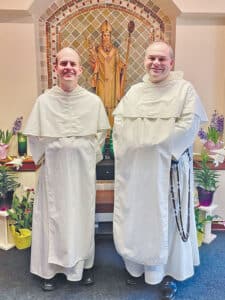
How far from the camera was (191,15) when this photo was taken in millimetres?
2898

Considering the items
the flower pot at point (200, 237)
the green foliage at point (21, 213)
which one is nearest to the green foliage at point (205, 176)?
the flower pot at point (200, 237)

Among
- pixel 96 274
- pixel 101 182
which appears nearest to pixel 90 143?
pixel 101 182

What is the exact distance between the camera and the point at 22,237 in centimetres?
287

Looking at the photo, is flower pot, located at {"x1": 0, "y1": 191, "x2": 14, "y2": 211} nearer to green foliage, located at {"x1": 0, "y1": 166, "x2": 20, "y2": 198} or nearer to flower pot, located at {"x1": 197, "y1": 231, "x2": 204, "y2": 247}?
green foliage, located at {"x1": 0, "y1": 166, "x2": 20, "y2": 198}

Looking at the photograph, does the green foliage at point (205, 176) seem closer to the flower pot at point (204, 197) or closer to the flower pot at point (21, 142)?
the flower pot at point (204, 197)

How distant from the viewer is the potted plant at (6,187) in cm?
284

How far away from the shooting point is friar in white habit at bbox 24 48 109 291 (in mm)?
2178

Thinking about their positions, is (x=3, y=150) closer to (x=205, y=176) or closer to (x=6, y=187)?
(x=6, y=187)

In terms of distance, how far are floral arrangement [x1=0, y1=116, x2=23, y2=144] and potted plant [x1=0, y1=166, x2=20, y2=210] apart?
0.85ft

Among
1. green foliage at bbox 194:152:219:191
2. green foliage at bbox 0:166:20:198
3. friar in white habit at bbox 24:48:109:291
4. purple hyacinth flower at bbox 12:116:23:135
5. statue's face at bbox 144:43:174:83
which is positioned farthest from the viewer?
purple hyacinth flower at bbox 12:116:23:135

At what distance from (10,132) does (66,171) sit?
3.71ft

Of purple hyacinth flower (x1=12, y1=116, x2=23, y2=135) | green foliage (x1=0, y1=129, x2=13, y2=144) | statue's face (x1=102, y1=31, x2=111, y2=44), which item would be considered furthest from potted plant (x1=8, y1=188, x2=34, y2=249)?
statue's face (x1=102, y1=31, x2=111, y2=44)

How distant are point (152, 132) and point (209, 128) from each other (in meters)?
1.15

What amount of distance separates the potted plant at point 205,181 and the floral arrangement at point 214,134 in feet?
0.31
